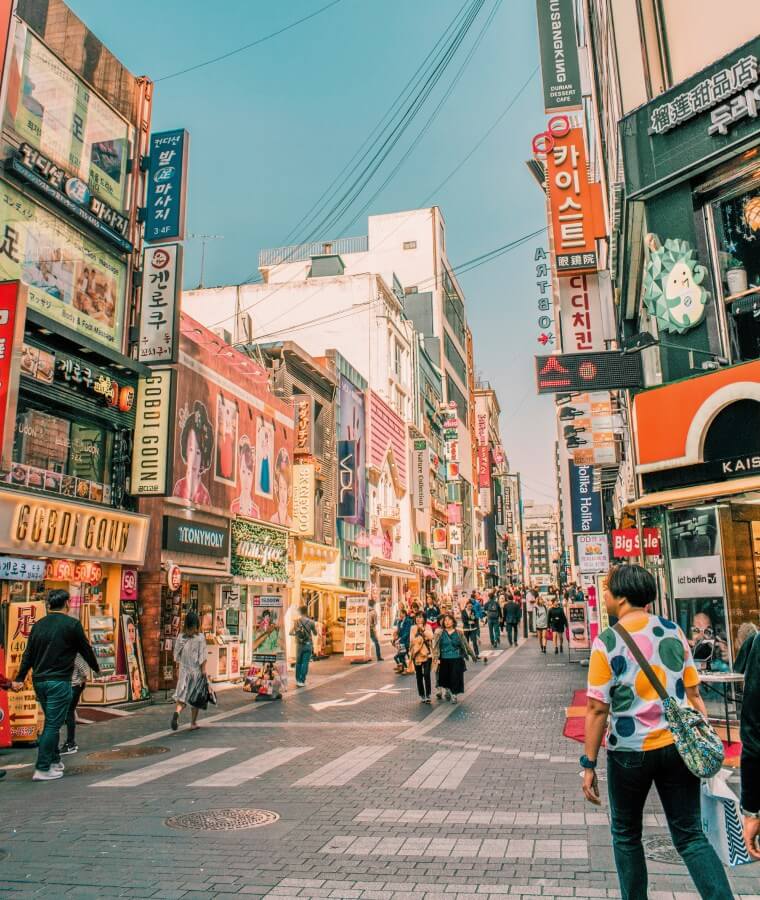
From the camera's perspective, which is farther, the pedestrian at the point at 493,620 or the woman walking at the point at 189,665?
the pedestrian at the point at 493,620

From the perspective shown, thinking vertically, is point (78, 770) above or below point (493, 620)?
below

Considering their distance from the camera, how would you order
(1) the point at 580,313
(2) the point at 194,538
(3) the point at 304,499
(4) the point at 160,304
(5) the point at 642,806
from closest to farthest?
(5) the point at 642,806
(1) the point at 580,313
(4) the point at 160,304
(2) the point at 194,538
(3) the point at 304,499

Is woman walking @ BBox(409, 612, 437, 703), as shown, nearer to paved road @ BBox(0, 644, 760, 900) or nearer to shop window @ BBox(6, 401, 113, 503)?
paved road @ BBox(0, 644, 760, 900)

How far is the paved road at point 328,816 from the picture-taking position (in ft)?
16.5

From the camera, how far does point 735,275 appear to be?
12.5 m

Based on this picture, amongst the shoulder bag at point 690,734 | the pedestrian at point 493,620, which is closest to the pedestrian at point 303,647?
the pedestrian at point 493,620

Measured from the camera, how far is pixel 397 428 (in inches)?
1736

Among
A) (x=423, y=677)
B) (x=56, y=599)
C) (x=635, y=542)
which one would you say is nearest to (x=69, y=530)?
(x=56, y=599)

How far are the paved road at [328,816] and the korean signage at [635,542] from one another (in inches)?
125

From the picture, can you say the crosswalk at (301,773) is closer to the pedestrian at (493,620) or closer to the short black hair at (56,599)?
the short black hair at (56,599)

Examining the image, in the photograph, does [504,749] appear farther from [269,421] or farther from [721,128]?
[269,421]

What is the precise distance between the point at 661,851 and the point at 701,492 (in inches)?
283

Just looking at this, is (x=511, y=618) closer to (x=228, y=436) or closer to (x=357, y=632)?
(x=357, y=632)

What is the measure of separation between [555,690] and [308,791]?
958 centimetres
